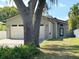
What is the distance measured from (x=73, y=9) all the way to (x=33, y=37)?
2932 centimetres

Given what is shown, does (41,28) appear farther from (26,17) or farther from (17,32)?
(26,17)

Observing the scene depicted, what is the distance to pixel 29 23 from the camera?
63.9ft

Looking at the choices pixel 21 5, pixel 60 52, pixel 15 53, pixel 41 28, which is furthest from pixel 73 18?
pixel 15 53

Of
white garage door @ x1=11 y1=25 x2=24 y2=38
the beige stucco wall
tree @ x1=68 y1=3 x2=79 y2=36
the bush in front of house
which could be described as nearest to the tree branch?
the bush in front of house

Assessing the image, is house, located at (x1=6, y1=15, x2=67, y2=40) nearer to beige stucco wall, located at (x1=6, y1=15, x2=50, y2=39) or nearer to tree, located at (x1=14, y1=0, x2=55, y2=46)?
beige stucco wall, located at (x1=6, y1=15, x2=50, y2=39)

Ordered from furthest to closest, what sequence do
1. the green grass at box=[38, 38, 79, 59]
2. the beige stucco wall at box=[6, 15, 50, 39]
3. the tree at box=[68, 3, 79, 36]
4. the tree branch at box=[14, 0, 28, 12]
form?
1. the tree at box=[68, 3, 79, 36]
2. the beige stucco wall at box=[6, 15, 50, 39]
3. the tree branch at box=[14, 0, 28, 12]
4. the green grass at box=[38, 38, 79, 59]

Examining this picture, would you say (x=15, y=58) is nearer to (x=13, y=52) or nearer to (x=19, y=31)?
(x=13, y=52)

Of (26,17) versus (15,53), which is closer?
(15,53)

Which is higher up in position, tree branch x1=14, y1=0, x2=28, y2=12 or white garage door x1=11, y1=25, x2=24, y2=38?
tree branch x1=14, y1=0, x2=28, y2=12

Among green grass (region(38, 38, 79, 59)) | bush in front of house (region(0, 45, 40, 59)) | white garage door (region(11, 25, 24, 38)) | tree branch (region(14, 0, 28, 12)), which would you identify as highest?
tree branch (region(14, 0, 28, 12))

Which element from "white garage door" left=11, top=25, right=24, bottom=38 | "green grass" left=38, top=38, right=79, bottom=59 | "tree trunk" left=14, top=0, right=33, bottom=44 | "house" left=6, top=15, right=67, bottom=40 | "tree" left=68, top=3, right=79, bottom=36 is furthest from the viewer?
"tree" left=68, top=3, right=79, bottom=36

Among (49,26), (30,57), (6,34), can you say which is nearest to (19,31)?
(6,34)

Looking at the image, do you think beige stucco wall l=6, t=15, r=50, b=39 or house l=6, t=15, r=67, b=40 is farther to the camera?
beige stucco wall l=6, t=15, r=50, b=39

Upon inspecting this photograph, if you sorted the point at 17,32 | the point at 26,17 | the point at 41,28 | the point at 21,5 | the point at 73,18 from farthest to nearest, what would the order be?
the point at 73,18 → the point at 17,32 → the point at 41,28 → the point at 26,17 → the point at 21,5
